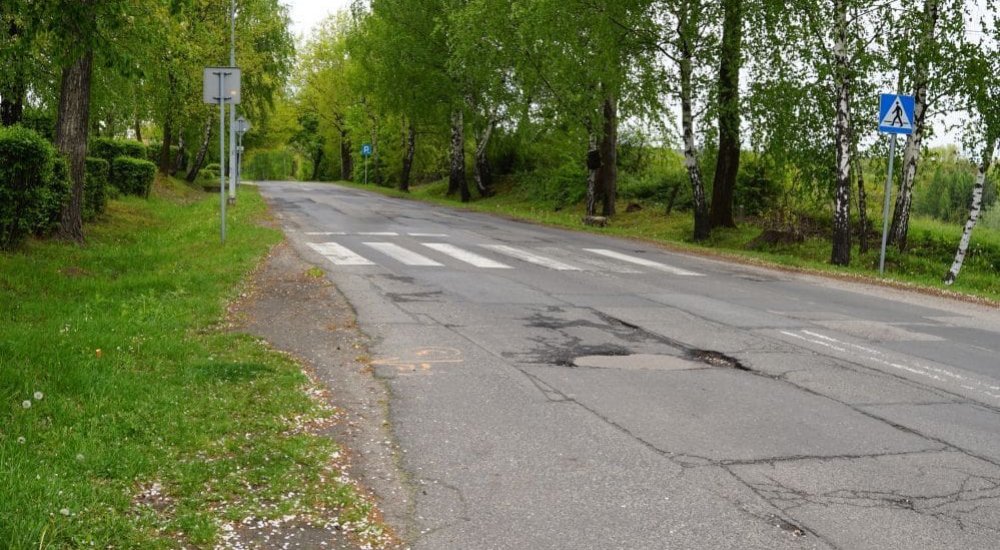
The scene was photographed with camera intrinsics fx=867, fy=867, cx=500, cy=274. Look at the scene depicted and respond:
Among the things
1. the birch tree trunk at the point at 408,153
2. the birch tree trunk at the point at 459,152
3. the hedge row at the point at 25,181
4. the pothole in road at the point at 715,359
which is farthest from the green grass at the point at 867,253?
the birch tree trunk at the point at 408,153

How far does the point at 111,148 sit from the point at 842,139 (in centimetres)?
2241

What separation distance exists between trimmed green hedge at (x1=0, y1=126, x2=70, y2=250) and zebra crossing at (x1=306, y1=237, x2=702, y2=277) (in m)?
4.59

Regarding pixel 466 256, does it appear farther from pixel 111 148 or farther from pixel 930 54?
pixel 111 148

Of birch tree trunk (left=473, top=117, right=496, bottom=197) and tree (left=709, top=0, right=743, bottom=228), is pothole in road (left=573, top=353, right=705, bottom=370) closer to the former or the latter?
tree (left=709, top=0, right=743, bottom=228)

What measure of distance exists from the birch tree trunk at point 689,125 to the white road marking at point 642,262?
5574 millimetres

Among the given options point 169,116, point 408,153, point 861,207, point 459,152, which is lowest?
A: point 861,207

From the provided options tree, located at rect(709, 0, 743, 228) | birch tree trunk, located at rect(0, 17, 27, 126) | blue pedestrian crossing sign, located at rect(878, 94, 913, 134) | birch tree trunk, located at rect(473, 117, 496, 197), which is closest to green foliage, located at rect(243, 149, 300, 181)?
birch tree trunk, located at rect(473, 117, 496, 197)

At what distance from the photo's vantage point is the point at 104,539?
12.4 feet

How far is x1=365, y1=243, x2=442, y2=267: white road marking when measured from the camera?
1507 centimetres

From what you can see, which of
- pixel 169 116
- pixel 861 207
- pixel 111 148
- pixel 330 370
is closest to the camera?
pixel 330 370

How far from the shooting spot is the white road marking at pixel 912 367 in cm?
739

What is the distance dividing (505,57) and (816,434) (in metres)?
26.3

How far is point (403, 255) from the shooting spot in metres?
16.1

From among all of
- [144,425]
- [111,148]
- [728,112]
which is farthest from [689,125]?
[144,425]
